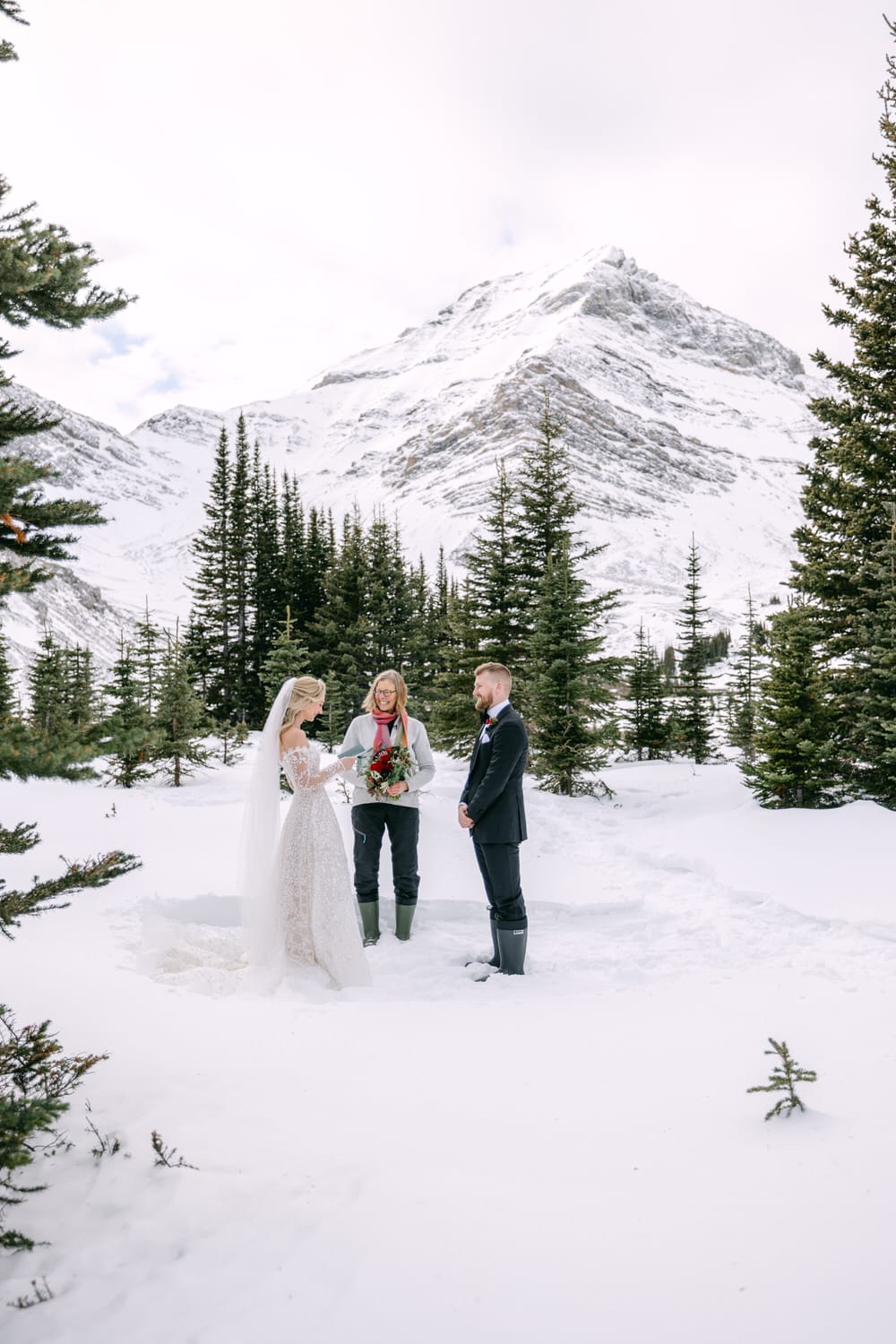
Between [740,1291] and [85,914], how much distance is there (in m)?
6.14

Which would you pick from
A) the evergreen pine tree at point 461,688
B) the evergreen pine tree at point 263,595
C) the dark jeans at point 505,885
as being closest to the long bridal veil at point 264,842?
the dark jeans at point 505,885

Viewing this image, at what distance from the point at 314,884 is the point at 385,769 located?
1.22 metres

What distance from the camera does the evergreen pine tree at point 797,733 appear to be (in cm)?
1048

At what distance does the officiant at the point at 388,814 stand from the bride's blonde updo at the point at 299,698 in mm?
624

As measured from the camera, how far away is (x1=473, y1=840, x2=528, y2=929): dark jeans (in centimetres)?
583

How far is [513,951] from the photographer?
5.83 meters

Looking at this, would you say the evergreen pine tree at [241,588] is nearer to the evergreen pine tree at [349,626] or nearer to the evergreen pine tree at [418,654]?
the evergreen pine tree at [349,626]

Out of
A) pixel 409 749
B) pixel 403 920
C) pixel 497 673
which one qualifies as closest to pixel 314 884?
pixel 403 920

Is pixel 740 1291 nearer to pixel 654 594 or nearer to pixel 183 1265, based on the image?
pixel 183 1265

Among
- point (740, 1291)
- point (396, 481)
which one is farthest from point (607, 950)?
point (396, 481)

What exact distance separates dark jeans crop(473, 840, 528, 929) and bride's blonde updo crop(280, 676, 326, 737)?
77.8 inches

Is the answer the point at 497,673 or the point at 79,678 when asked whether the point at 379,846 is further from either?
the point at 79,678

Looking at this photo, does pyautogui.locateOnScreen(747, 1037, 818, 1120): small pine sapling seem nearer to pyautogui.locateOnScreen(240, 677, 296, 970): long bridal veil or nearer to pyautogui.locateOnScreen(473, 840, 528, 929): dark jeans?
pyautogui.locateOnScreen(473, 840, 528, 929): dark jeans

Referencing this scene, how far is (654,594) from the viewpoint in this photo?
5054 inches
